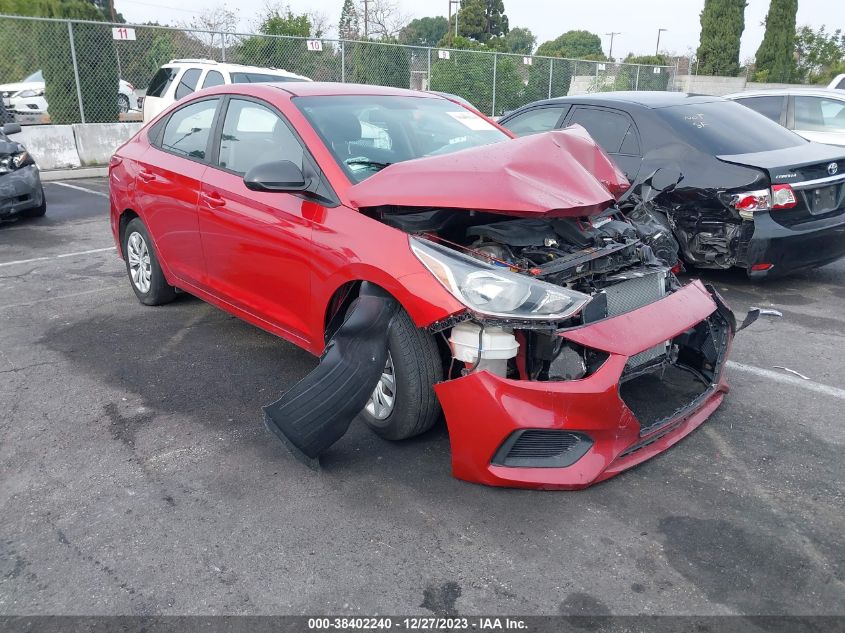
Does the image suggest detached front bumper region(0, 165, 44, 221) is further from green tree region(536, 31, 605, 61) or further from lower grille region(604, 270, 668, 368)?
green tree region(536, 31, 605, 61)

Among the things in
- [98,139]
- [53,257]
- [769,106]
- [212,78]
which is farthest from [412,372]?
[98,139]

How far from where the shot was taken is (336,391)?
3213 mm

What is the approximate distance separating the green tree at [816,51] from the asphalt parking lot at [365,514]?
131 ft

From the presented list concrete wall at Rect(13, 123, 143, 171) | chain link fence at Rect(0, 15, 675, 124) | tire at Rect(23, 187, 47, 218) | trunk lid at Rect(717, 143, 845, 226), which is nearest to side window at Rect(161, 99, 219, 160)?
trunk lid at Rect(717, 143, 845, 226)

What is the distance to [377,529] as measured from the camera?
291 centimetres

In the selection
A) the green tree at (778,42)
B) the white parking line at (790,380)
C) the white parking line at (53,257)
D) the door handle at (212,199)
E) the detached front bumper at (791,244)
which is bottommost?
the white parking line at (53,257)

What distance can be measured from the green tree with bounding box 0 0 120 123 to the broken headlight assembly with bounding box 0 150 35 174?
5495 millimetres

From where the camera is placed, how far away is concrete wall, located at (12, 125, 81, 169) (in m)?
13.1

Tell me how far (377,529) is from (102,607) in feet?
3.38

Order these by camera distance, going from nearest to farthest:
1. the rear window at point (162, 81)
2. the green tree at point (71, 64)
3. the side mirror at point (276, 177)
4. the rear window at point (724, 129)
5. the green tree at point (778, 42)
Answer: the side mirror at point (276, 177) → the rear window at point (724, 129) → the rear window at point (162, 81) → the green tree at point (71, 64) → the green tree at point (778, 42)

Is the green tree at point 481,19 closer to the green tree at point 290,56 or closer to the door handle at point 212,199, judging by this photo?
the green tree at point 290,56

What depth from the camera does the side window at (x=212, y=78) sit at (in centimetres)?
1212

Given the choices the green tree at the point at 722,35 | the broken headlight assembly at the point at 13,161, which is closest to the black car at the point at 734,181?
the broken headlight assembly at the point at 13,161

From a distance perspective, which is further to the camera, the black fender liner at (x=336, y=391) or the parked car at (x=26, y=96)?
the parked car at (x=26, y=96)
